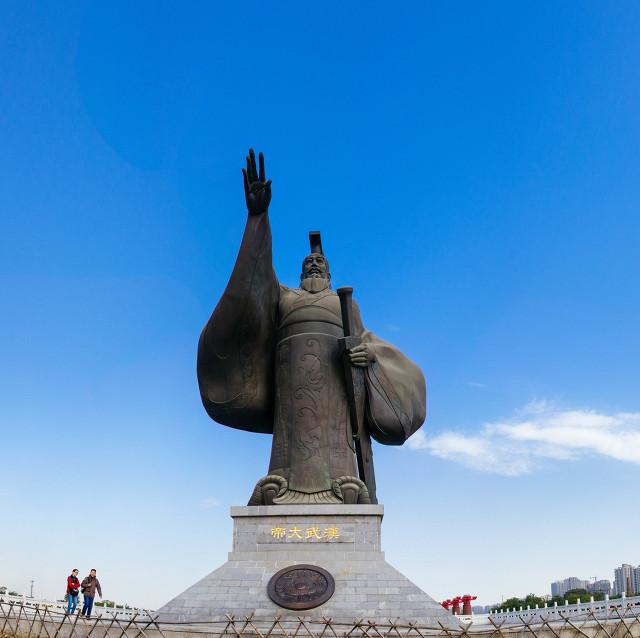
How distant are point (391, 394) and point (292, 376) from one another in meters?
1.45

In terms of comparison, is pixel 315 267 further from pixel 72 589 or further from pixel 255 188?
pixel 72 589

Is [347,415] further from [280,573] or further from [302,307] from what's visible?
[280,573]

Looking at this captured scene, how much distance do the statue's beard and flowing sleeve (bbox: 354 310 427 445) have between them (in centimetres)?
73

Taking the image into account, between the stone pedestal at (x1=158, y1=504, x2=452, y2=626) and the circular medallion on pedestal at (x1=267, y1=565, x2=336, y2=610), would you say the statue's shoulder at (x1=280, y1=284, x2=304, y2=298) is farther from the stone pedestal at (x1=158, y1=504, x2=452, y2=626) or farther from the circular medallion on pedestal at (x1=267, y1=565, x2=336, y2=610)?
the circular medallion on pedestal at (x1=267, y1=565, x2=336, y2=610)

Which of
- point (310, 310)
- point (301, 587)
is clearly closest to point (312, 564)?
point (301, 587)

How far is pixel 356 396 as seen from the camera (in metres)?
10.5

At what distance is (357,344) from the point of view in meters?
10.5

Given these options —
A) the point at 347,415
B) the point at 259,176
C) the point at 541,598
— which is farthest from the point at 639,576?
the point at 259,176

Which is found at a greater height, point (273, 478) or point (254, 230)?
point (254, 230)

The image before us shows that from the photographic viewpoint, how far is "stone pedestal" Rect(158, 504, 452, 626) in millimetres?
8367

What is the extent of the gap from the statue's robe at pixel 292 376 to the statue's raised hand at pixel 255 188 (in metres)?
0.15

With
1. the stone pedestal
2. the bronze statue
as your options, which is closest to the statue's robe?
the bronze statue

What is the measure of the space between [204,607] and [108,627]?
1342 mm

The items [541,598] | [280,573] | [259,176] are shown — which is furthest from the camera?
[541,598]
